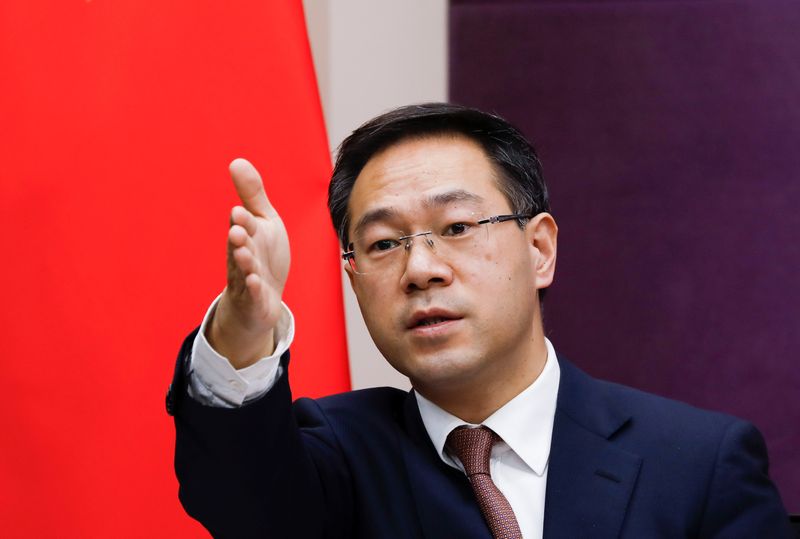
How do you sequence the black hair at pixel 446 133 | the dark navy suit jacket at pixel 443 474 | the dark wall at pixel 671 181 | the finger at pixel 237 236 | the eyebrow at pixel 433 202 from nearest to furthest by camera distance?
the finger at pixel 237 236
the dark navy suit jacket at pixel 443 474
the eyebrow at pixel 433 202
the black hair at pixel 446 133
the dark wall at pixel 671 181

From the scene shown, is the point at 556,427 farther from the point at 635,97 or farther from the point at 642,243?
the point at 635,97

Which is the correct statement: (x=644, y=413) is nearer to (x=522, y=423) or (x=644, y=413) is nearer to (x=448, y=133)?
(x=522, y=423)

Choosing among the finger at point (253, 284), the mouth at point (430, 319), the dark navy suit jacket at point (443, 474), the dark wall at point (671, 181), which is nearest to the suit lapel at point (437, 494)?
the dark navy suit jacket at point (443, 474)

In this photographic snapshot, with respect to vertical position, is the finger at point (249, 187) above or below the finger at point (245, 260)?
above

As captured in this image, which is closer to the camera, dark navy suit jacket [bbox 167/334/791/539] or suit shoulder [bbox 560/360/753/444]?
dark navy suit jacket [bbox 167/334/791/539]

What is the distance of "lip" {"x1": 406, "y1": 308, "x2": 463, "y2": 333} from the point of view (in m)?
1.37

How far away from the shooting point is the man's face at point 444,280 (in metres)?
1.37

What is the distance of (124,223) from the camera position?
4.92ft

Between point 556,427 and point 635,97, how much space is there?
95cm

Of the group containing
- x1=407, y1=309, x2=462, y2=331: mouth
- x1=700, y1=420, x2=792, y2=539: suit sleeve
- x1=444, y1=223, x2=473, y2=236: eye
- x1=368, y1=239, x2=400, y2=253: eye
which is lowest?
x1=700, y1=420, x2=792, y2=539: suit sleeve

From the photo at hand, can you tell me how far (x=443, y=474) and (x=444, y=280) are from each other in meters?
0.25

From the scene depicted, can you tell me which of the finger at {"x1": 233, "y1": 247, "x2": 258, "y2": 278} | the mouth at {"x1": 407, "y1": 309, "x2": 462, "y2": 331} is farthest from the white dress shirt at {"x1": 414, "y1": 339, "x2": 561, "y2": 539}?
the finger at {"x1": 233, "y1": 247, "x2": 258, "y2": 278}

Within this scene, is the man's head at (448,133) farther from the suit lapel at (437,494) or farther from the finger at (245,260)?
the finger at (245,260)

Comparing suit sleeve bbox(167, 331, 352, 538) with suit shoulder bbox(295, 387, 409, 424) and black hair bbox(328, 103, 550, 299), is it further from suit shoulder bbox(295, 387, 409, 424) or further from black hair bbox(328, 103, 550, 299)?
black hair bbox(328, 103, 550, 299)
